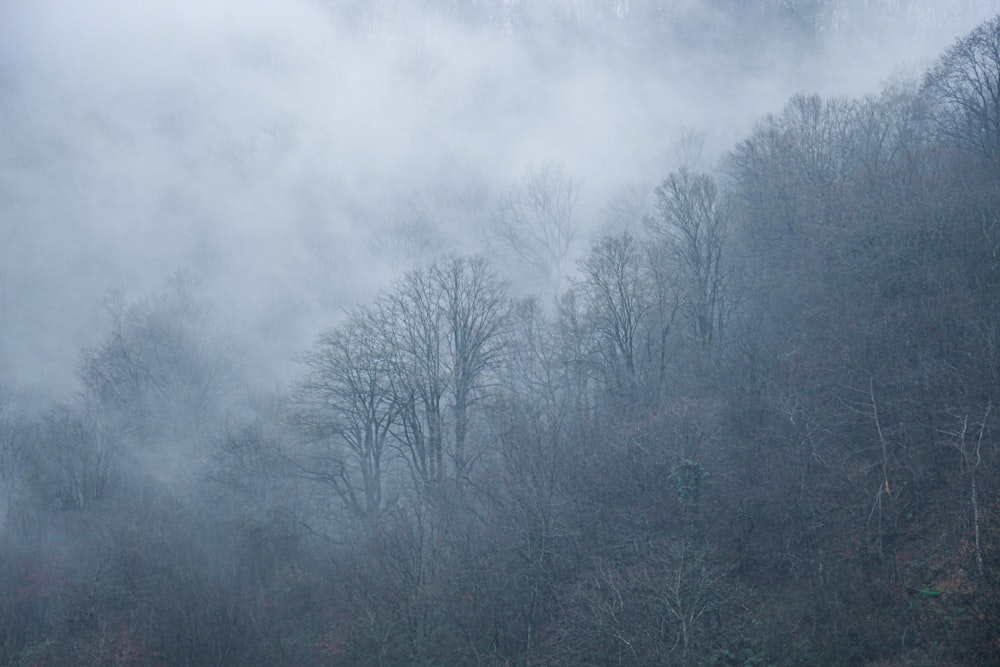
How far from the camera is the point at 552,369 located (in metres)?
26.6

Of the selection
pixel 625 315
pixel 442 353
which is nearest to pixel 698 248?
pixel 625 315

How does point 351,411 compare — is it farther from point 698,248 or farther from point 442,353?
point 698,248

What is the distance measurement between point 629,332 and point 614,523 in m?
8.35

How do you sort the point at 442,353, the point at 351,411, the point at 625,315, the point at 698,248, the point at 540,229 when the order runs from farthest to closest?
the point at 540,229 → the point at 442,353 → the point at 698,248 → the point at 351,411 → the point at 625,315

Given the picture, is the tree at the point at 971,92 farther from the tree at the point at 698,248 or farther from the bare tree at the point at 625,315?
the bare tree at the point at 625,315

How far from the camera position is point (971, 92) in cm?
2639

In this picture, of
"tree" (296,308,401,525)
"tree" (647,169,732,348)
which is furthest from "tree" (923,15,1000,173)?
"tree" (296,308,401,525)

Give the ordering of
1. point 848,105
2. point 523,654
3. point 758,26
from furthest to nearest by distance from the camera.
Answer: point 758,26
point 848,105
point 523,654

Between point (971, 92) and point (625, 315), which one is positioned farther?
point (971, 92)

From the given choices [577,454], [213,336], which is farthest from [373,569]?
[213,336]

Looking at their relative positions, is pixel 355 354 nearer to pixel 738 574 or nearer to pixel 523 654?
pixel 523 654

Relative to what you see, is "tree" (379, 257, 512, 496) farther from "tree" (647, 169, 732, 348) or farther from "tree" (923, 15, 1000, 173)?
"tree" (923, 15, 1000, 173)

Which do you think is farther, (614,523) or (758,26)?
(758,26)

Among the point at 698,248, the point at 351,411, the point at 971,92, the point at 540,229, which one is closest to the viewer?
the point at 351,411
